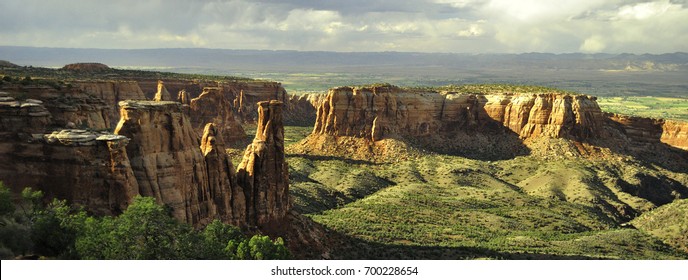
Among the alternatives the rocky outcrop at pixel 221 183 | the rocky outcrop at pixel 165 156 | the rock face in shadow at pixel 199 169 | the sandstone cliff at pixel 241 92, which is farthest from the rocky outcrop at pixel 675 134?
the rocky outcrop at pixel 165 156

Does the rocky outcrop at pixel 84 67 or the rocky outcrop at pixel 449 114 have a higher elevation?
the rocky outcrop at pixel 84 67

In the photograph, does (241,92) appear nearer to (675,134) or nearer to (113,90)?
(113,90)

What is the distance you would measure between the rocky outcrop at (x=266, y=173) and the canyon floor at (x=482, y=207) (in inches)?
270

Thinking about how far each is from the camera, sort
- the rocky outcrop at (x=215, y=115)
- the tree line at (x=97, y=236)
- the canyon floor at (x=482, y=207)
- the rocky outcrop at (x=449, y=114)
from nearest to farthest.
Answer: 1. the tree line at (x=97, y=236)
2. the canyon floor at (x=482, y=207)
3. the rocky outcrop at (x=449, y=114)
4. the rocky outcrop at (x=215, y=115)

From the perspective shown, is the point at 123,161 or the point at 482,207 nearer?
the point at 123,161

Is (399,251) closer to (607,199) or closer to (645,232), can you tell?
(645,232)

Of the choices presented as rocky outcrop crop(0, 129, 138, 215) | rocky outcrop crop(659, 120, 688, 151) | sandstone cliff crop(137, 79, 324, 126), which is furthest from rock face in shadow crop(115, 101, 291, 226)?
sandstone cliff crop(137, 79, 324, 126)

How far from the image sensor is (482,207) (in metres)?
85.7

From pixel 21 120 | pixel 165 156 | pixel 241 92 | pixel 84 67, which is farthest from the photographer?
pixel 241 92

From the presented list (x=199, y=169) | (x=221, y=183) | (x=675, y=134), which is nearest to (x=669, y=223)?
(x=675, y=134)

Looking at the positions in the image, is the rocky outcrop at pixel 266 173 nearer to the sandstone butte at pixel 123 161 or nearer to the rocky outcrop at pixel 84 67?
the sandstone butte at pixel 123 161

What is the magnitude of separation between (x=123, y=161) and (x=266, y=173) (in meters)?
17.4

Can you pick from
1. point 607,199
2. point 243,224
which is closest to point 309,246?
point 243,224

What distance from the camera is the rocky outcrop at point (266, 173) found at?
176ft
